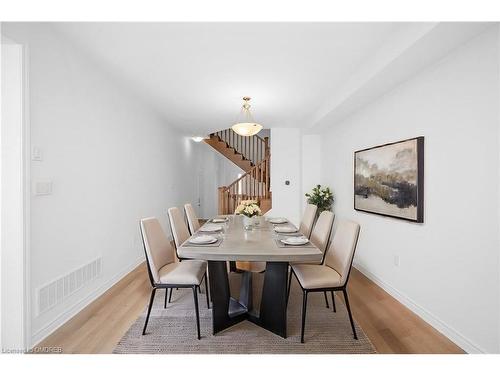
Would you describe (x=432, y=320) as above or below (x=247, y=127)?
below

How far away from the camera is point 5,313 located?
1.80m

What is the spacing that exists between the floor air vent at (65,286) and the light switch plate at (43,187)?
74cm

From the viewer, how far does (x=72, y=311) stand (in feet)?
7.54

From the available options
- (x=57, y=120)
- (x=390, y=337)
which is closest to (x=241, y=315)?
(x=390, y=337)

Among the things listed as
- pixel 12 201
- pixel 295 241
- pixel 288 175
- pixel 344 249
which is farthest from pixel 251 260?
pixel 288 175

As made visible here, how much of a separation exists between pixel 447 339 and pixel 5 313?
Result: 333 centimetres

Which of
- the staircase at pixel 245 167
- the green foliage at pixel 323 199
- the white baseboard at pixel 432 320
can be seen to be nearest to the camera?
the white baseboard at pixel 432 320

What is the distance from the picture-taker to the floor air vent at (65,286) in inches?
78.1

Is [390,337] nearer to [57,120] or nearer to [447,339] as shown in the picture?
[447,339]

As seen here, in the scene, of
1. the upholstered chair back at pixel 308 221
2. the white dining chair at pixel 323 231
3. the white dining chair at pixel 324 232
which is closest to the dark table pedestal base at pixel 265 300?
the white dining chair at pixel 324 232

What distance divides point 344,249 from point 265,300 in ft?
2.58

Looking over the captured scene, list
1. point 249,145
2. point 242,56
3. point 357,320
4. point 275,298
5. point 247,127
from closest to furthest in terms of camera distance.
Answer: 1. point 275,298
2. point 357,320
3. point 242,56
4. point 247,127
5. point 249,145

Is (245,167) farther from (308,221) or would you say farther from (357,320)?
(357,320)

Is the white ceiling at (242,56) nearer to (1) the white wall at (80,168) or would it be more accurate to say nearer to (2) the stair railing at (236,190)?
(1) the white wall at (80,168)
